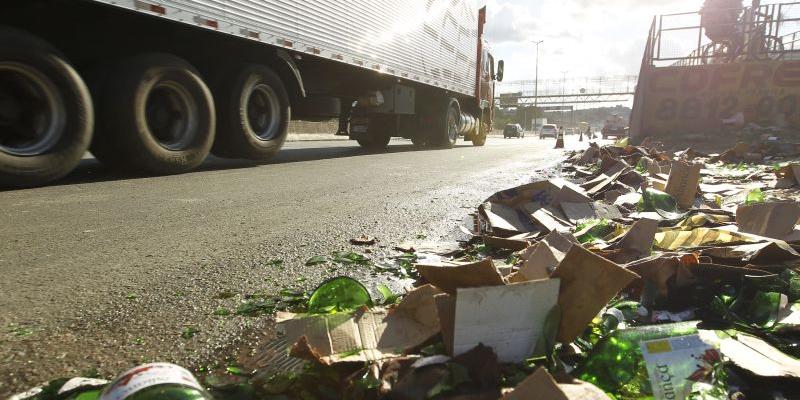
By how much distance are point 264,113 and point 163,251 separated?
16.5 ft

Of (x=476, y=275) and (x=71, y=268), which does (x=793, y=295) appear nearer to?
(x=476, y=275)

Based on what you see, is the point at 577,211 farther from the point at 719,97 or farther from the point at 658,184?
the point at 719,97

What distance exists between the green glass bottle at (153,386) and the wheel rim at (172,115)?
517 centimetres

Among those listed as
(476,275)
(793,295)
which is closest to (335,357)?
(476,275)

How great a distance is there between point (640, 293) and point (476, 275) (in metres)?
0.85

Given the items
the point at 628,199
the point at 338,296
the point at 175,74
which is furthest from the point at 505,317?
the point at 175,74

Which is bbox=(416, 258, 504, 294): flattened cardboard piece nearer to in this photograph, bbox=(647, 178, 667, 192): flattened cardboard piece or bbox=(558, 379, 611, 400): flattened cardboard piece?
bbox=(558, 379, 611, 400): flattened cardboard piece

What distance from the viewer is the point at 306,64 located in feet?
28.2

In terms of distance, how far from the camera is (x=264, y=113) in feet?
23.4

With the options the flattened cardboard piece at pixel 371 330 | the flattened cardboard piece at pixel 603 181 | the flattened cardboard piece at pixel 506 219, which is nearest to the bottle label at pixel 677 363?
the flattened cardboard piece at pixel 371 330

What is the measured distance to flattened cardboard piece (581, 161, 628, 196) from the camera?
423 cm

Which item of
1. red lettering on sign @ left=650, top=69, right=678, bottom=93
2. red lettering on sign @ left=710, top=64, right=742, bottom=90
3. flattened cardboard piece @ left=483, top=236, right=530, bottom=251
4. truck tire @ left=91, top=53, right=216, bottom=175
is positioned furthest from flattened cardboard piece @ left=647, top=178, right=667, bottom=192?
red lettering on sign @ left=710, top=64, right=742, bottom=90

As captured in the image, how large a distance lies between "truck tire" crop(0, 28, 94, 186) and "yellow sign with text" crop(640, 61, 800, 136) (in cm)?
1419

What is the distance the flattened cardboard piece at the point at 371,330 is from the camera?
1.18 meters
